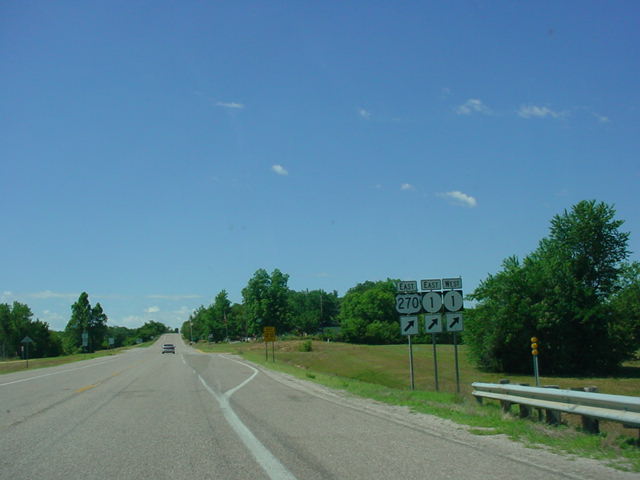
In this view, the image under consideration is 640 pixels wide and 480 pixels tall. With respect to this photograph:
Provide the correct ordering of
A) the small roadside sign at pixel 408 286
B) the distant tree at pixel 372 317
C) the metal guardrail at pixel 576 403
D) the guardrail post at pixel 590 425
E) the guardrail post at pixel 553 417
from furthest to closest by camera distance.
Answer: the distant tree at pixel 372 317 → the small roadside sign at pixel 408 286 → the guardrail post at pixel 553 417 → the guardrail post at pixel 590 425 → the metal guardrail at pixel 576 403

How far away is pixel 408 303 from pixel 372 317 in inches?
4501

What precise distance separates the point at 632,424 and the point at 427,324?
537 inches

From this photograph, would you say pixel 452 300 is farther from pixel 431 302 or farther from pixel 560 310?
pixel 560 310

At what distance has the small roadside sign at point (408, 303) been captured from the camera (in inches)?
853

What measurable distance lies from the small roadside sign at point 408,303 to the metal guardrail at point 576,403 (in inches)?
344

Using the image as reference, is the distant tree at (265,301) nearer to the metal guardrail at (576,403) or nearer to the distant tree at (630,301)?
the distant tree at (630,301)

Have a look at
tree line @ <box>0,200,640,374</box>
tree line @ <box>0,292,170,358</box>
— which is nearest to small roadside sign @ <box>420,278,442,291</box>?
tree line @ <box>0,200,640,374</box>

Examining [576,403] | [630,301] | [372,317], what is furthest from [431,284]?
[372,317]

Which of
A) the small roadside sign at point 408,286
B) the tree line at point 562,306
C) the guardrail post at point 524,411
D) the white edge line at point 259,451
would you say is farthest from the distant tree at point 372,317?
the white edge line at point 259,451

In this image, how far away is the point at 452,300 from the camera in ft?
69.9

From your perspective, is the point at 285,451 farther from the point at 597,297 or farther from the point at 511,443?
the point at 597,297

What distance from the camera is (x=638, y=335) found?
6141 centimetres

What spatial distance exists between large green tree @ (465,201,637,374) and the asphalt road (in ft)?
120

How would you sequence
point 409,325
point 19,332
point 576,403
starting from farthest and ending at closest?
1. point 19,332
2. point 409,325
3. point 576,403
